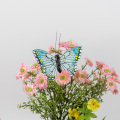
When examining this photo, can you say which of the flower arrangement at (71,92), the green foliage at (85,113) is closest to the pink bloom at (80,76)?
the flower arrangement at (71,92)

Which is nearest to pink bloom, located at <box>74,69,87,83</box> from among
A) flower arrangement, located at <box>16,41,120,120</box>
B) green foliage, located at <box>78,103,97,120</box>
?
flower arrangement, located at <box>16,41,120,120</box>

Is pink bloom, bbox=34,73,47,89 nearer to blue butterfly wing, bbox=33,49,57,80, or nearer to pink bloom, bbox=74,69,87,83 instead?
blue butterfly wing, bbox=33,49,57,80

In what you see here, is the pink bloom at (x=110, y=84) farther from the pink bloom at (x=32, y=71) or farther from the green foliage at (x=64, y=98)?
the pink bloom at (x=32, y=71)

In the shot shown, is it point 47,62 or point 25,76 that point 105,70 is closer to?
point 47,62

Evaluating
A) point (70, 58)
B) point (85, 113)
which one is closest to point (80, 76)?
point (70, 58)

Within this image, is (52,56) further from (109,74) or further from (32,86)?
(109,74)

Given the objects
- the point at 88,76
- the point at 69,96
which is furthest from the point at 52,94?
the point at 88,76
